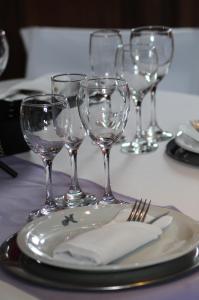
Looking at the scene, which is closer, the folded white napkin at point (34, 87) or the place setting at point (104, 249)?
the place setting at point (104, 249)

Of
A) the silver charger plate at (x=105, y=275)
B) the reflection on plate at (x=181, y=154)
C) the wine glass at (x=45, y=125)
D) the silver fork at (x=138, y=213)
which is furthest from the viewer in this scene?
the reflection on plate at (x=181, y=154)

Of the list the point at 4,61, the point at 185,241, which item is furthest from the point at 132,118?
the point at 185,241

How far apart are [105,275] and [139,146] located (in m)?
0.63

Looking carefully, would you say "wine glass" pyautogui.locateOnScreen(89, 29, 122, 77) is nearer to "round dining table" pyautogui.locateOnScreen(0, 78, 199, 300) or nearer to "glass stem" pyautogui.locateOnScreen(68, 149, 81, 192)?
"round dining table" pyautogui.locateOnScreen(0, 78, 199, 300)

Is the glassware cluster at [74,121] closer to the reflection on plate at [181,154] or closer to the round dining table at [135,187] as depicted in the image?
the round dining table at [135,187]

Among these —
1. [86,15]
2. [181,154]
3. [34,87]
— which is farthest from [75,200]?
[86,15]

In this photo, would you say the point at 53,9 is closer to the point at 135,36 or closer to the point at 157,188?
the point at 135,36

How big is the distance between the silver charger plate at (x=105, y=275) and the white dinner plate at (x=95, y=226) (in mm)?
10

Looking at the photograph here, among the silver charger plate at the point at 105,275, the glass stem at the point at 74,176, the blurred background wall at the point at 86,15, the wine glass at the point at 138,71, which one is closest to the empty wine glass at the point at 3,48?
the wine glass at the point at 138,71

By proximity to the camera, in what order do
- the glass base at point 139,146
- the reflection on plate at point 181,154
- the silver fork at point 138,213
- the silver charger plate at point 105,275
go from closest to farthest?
the silver charger plate at point 105,275 < the silver fork at point 138,213 < the reflection on plate at point 181,154 < the glass base at point 139,146

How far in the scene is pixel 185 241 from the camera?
0.79m

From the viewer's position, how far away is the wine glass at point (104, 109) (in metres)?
0.98

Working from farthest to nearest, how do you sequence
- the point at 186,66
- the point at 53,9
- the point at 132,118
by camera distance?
the point at 53,9
the point at 186,66
the point at 132,118

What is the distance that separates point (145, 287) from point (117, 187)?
400 millimetres
